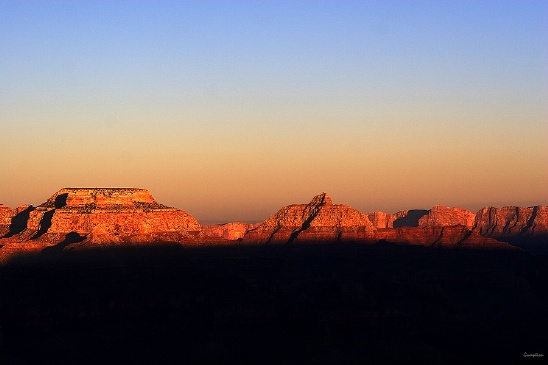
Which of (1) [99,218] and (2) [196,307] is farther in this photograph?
(1) [99,218]

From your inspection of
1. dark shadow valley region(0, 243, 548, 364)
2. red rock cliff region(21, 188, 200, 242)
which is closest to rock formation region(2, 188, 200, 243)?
red rock cliff region(21, 188, 200, 242)

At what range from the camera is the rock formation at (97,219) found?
18900cm

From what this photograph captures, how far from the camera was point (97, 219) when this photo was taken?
19212cm

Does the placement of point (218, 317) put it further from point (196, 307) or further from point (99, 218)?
point (99, 218)

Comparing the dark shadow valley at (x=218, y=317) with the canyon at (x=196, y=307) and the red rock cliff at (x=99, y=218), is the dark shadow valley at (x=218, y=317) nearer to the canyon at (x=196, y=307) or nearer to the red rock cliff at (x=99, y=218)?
the canyon at (x=196, y=307)

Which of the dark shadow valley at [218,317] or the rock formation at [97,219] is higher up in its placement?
the rock formation at [97,219]

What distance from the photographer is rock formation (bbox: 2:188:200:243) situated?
189000 millimetres

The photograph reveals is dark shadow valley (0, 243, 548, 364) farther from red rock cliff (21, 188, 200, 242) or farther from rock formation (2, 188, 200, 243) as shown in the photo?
red rock cliff (21, 188, 200, 242)

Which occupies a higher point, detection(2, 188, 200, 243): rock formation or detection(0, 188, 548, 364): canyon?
detection(2, 188, 200, 243): rock formation

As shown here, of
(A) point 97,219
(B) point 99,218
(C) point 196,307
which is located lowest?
(C) point 196,307

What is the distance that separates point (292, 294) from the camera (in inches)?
7175

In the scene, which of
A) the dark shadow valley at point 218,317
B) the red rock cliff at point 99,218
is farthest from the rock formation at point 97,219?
the dark shadow valley at point 218,317

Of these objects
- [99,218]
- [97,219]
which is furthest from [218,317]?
[99,218]

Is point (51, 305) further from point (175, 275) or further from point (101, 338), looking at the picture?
point (175, 275)
